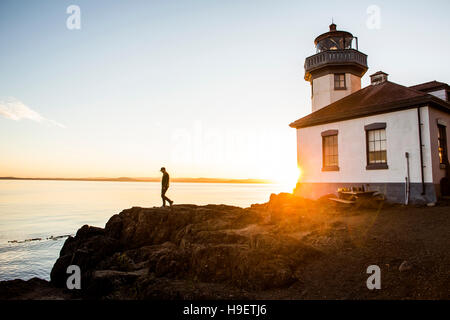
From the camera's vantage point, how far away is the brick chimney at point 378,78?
1692cm

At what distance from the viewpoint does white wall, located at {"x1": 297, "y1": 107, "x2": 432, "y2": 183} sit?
1248 centimetres

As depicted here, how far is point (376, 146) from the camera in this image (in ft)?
45.4

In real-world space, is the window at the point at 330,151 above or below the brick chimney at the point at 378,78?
below

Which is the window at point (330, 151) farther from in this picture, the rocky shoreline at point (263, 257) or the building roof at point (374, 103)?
the rocky shoreline at point (263, 257)

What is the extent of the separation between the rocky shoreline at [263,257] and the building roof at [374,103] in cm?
454

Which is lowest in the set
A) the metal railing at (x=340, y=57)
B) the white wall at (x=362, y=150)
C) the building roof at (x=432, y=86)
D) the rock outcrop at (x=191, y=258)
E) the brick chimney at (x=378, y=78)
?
the rock outcrop at (x=191, y=258)

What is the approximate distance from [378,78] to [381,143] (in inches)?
226

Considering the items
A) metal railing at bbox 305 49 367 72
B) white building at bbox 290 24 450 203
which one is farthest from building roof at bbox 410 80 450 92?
metal railing at bbox 305 49 367 72

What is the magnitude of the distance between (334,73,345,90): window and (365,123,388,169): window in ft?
22.5

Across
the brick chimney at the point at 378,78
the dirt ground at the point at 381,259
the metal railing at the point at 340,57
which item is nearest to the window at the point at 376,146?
the dirt ground at the point at 381,259

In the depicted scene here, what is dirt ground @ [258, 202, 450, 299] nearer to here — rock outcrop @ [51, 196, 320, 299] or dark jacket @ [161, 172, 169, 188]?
rock outcrop @ [51, 196, 320, 299]
